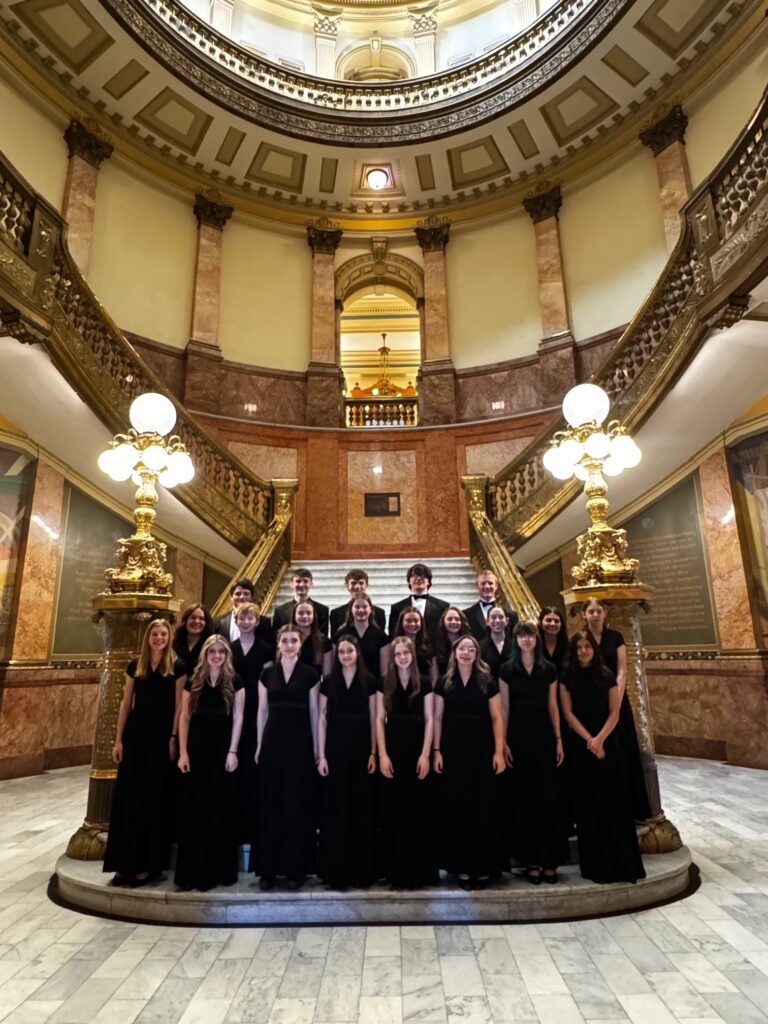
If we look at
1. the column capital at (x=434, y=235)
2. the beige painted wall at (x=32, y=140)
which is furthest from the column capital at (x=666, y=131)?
the beige painted wall at (x=32, y=140)

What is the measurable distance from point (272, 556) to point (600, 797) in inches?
216

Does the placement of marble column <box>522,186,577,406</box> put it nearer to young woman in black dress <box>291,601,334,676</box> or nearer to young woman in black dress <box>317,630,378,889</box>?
young woman in black dress <box>291,601,334,676</box>

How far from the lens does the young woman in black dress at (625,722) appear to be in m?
3.80

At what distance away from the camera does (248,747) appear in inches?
140

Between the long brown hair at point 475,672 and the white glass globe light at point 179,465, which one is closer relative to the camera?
the long brown hair at point 475,672

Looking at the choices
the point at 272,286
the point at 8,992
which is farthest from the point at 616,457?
the point at 272,286

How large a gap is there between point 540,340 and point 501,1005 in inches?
411

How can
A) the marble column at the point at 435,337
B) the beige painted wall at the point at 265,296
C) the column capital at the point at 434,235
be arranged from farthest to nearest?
1. the column capital at the point at 434,235
2. the beige painted wall at the point at 265,296
3. the marble column at the point at 435,337

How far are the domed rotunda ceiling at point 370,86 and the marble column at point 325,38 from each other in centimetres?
3

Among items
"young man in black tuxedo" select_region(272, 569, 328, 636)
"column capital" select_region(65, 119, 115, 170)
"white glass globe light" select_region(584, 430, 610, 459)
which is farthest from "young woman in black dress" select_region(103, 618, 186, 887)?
"column capital" select_region(65, 119, 115, 170)

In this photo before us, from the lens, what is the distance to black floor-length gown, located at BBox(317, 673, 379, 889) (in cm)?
333

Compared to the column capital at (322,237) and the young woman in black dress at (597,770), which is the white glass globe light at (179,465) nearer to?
the young woman in black dress at (597,770)

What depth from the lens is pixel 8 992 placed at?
8.36 feet

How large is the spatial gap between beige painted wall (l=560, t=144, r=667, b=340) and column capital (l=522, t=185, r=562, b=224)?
17 centimetres
